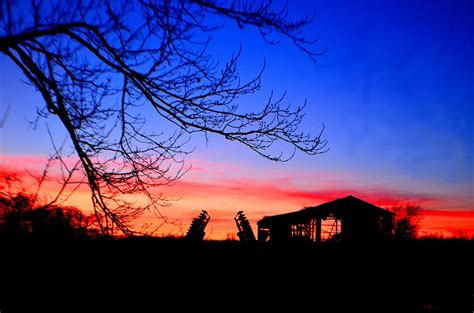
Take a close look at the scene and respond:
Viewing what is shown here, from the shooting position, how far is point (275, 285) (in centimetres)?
827

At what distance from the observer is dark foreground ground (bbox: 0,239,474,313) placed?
245 inches

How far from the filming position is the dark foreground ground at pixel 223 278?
20.5 feet

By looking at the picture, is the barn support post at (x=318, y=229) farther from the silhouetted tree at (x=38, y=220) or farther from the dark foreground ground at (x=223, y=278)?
the silhouetted tree at (x=38, y=220)

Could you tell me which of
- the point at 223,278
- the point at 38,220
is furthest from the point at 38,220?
the point at 223,278

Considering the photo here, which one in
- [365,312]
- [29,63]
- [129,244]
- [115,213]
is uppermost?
[29,63]

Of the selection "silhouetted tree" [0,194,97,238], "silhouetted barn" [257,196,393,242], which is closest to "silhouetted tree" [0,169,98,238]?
"silhouetted tree" [0,194,97,238]

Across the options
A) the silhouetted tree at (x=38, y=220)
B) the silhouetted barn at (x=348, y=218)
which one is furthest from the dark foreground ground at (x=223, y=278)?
the silhouetted barn at (x=348, y=218)

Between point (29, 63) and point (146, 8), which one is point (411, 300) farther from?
point (29, 63)

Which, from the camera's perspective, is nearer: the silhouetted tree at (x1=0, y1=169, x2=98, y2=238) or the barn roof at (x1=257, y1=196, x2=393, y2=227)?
the silhouetted tree at (x1=0, y1=169, x2=98, y2=238)

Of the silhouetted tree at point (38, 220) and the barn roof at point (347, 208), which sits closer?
the silhouetted tree at point (38, 220)

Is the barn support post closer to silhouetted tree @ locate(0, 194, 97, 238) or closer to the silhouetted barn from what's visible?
the silhouetted barn

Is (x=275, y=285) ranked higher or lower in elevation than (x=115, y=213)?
lower

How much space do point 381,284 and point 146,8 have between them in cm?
839

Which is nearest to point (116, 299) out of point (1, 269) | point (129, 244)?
point (129, 244)
